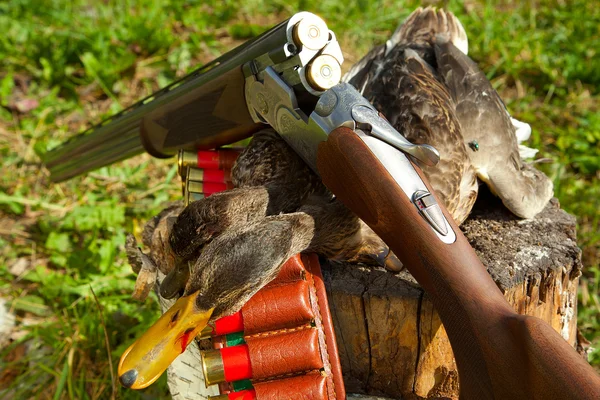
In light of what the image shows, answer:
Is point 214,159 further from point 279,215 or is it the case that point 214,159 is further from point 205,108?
point 279,215

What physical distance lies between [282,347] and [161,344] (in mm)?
432

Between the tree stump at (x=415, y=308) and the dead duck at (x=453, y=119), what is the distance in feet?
0.74

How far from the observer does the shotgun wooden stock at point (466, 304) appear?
157cm

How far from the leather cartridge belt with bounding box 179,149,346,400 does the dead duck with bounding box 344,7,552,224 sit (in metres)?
0.68

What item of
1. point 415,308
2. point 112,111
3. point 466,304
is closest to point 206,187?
point 415,308

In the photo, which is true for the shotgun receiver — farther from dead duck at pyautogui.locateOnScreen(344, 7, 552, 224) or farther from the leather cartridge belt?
dead duck at pyautogui.locateOnScreen(344, 7, 552, 224)

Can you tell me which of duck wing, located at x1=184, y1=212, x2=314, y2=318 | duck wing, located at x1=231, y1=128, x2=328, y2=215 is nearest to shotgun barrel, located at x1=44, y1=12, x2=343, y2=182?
duck wing, located at x1=231, y1=128, x2=328, y2=215

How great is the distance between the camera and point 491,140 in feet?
9.10

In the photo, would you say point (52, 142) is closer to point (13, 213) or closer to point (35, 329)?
point (13, 213)

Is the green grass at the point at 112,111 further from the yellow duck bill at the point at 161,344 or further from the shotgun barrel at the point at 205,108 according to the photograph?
the yellow duck bill at the point at 161,344

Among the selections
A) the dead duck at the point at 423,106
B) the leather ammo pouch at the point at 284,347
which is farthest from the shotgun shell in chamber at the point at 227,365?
the dead duck at the point at 423,106

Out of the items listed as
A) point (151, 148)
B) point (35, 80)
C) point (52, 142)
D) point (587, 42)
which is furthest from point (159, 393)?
point (587, 42)

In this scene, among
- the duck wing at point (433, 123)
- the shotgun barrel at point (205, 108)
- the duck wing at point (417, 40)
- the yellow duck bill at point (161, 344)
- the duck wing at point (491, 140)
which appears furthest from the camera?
the duck wing at point (417, 40)

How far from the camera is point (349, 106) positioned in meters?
2.02
